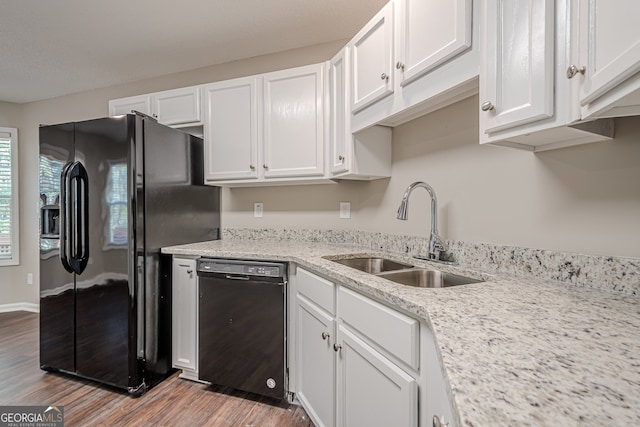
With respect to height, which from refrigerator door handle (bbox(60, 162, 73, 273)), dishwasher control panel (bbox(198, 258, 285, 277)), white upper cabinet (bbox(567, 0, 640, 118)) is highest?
white upper cabinet (bbox(567, 0, 640, 118))

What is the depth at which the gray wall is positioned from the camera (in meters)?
0.96

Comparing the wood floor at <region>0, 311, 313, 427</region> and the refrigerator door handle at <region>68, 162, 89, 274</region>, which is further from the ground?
the refrigerator door handle at <region>68, 162, 89, 274</region>

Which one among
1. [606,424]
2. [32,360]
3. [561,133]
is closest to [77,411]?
[32,360]

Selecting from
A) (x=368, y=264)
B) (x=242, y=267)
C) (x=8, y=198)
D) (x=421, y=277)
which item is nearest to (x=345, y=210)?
(x=368, y=264)

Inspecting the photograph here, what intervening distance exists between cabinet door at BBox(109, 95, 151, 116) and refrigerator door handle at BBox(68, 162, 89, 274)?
853 mm

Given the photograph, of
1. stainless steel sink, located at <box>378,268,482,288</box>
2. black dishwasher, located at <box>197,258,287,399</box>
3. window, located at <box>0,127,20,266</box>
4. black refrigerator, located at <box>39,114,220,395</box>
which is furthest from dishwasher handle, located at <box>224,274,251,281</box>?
window, located at <box>0,127,20,266</box>

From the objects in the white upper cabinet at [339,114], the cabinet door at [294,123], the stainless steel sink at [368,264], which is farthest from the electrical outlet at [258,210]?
the stainless steel sink at [368,264]

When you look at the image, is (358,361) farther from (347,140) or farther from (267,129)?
(267,129)

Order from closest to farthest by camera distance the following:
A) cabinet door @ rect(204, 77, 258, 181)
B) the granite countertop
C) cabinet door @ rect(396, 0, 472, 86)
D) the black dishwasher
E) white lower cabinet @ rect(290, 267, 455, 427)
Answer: the granite countertop → white lower cabinet @ rect(290, 267, 455, 427) → cabinet door @ rect(396, 0, 472, 86) → the black dishwasher → cabinet door @ rect(204, 77, 258, 181)

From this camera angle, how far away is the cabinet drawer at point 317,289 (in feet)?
4.64

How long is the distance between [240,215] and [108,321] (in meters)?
1.20

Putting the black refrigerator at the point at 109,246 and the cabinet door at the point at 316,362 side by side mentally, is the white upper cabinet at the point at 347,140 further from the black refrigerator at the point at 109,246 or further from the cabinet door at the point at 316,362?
the black refrigerator at the point at 109,246

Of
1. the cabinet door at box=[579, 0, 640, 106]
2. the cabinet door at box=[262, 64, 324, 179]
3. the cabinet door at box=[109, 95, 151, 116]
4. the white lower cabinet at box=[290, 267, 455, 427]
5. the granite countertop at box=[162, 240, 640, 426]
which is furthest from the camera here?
the cabinet door at box=[109, 95, 151, 116]

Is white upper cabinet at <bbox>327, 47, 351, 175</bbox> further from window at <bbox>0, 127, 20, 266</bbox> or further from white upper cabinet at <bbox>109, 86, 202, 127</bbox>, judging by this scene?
window at <bbox>0, 127, 20, 266</bbox>
